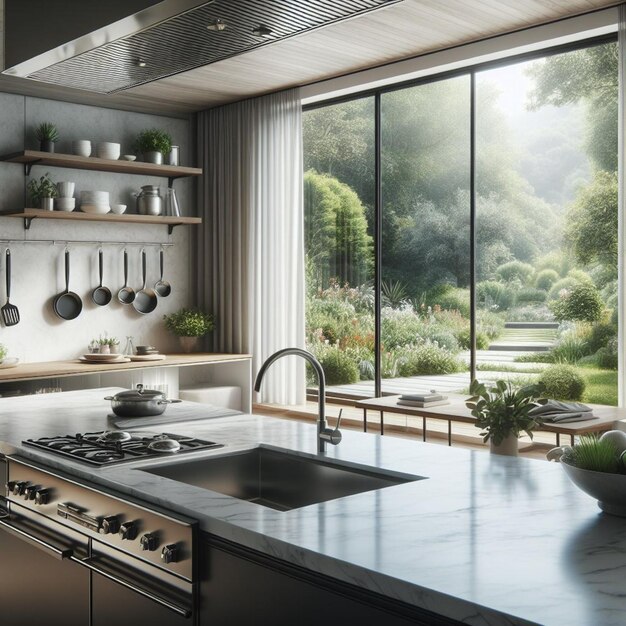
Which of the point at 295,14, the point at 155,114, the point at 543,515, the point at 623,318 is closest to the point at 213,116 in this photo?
the point at 155,114

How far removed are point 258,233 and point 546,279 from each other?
2541 millimetres

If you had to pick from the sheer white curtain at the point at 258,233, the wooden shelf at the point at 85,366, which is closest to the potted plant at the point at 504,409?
the wooden shelf at the point at 85,366

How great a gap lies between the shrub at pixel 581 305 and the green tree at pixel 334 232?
1779 mm

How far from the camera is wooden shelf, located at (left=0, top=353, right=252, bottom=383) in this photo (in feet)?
16.9

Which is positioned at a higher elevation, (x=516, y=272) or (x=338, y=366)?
(x=516, y=272)

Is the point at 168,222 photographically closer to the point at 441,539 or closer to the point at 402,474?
the point at 402,474

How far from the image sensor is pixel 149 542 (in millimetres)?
1682

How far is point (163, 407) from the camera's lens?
2770 mm

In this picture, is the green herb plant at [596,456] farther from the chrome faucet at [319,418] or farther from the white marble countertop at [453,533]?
the chrome faucet at [319,418]

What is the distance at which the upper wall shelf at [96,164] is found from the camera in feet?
18.4

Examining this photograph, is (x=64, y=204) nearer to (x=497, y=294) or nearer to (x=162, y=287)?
(x=162, y=287)

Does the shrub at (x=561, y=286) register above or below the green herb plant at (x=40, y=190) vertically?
below

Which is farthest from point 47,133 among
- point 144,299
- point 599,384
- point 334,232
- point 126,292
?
point 599,384

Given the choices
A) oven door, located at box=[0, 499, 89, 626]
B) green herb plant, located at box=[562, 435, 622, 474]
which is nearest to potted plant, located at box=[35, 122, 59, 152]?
oven door, located at box=[0, 499, 89, 626]
